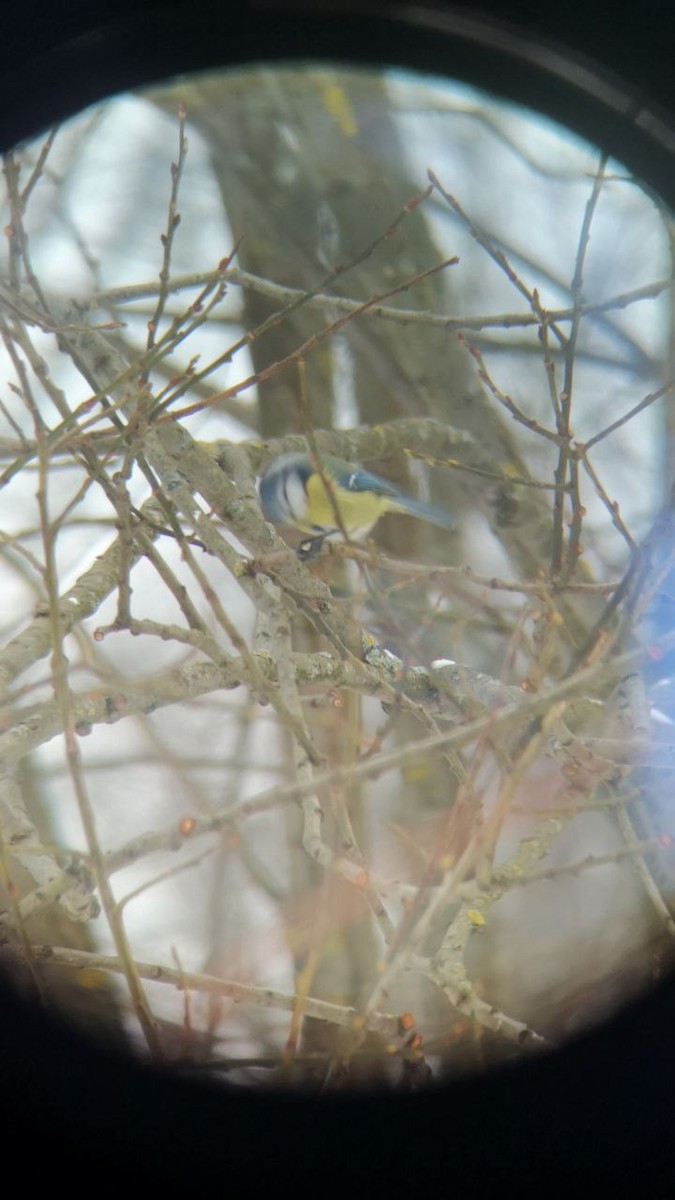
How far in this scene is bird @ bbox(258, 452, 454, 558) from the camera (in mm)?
1823

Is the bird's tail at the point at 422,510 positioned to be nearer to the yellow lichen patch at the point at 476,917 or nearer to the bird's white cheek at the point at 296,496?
the bird's white cheek at the point at 296,496

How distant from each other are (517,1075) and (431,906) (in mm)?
145

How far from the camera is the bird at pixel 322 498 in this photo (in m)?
1.82

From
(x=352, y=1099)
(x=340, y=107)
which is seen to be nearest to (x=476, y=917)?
(x=352, y=1099)

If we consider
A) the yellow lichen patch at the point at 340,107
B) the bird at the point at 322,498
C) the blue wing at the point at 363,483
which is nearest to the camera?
the bird at the point at 322,498

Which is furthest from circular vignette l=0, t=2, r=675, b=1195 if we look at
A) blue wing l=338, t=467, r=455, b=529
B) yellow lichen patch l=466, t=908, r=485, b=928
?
blue wing l=338, t=467, r=455, b=529

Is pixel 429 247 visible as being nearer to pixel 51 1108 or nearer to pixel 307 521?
pixel 307 521

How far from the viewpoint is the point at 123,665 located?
195 centimetres

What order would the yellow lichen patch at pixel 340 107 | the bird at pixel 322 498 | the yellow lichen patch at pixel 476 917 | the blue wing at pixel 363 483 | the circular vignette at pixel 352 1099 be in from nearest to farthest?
the circular vignette at pixel 352 1099 → the yellow lichen patch at pixel 476 917 → the bird at pixel 322 498 → the blue wing at pixel 363 483 → the yellow lichen patch at pixel 340 107

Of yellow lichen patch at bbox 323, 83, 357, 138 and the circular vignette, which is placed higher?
yellow lichen patch at bbox 323, 83, 357, 138

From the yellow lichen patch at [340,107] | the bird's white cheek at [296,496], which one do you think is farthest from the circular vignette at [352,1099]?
the yellow lichen patch at [340,107]

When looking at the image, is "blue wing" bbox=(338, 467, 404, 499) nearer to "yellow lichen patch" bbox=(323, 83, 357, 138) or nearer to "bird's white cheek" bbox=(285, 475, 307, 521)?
"bird's white cheek" bbox=(285, 475, 307, 521)

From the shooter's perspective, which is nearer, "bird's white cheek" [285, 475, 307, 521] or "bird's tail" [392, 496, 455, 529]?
"bird's white cheek" [285, 475, 307, 521]

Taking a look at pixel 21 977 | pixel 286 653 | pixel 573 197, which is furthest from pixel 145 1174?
pixel 573 197
